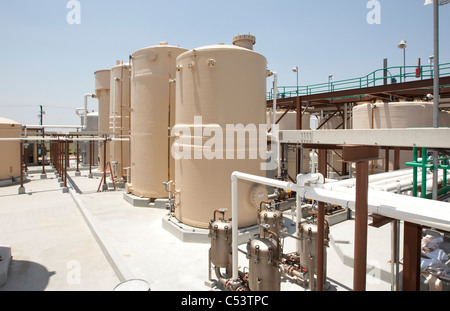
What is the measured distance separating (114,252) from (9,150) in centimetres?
1746

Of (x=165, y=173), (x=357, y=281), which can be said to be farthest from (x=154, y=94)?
(x=357, y=281)

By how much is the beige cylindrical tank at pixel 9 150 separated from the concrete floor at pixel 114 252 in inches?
351

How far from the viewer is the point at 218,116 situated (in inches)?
340

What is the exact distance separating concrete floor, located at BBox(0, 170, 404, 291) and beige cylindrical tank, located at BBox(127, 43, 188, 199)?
1.51 meters

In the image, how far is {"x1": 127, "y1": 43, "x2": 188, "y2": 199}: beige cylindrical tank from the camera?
1260cm

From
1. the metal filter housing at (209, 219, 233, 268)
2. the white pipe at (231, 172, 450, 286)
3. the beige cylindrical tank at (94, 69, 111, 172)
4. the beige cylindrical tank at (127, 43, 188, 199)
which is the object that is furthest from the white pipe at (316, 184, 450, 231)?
the beige cylindrical tank at (94, 69, 111, 172)

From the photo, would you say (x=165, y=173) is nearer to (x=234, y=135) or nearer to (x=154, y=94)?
(x=154, y=94)

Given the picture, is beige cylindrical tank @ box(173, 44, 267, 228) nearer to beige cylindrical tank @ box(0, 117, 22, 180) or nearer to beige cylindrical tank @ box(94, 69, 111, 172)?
beige cylindrical tank @ box(94, 69, 111, 172)

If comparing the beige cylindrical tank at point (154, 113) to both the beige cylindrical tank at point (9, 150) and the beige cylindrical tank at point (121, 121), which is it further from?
the beige cylindrical tank at point (9, 150)

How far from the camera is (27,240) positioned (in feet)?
29.9

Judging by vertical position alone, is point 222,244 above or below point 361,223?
below

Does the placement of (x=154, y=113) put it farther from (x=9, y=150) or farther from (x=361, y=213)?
(x=9, y=150)

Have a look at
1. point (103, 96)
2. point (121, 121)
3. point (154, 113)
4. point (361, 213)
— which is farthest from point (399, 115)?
point (103, 96)
